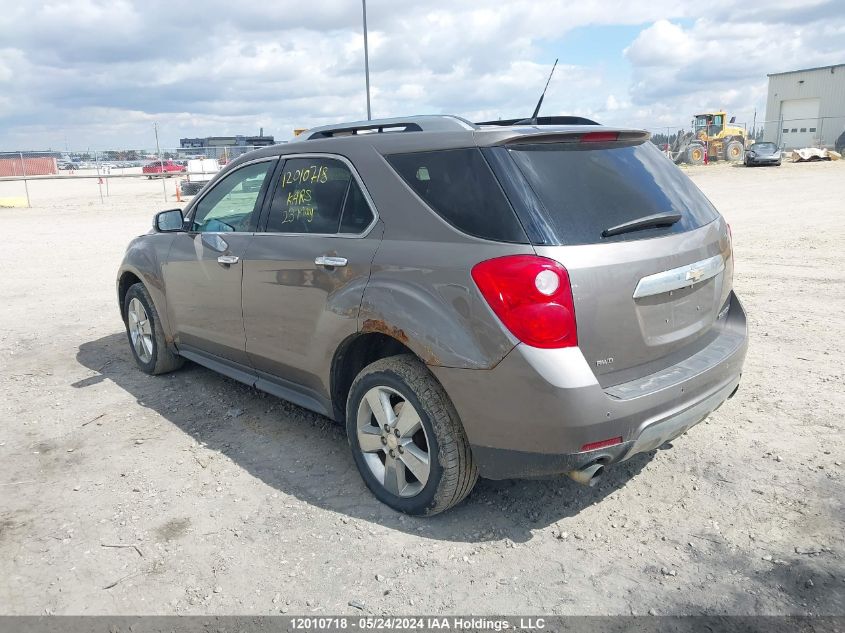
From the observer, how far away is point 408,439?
3271 mm

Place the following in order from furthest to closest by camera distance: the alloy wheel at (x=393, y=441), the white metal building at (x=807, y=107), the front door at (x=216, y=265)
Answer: the white metal building at (x=807, y=107)
the front door at (x=216, y=265)
the alloy wheel at (x=393, y=441)

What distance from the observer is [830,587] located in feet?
8.89

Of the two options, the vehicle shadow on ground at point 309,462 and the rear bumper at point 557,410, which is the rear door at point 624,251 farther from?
the vehicle shadow on ground at point 309,462

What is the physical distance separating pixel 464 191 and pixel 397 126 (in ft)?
2.44

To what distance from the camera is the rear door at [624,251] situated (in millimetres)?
2812

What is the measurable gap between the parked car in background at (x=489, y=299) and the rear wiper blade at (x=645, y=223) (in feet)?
0.03

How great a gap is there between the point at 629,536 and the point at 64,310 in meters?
7.04

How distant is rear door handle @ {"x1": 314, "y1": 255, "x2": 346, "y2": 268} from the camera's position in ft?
11.3

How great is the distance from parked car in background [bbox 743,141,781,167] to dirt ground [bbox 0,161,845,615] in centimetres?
3240

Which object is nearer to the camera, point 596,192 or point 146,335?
point 596,192

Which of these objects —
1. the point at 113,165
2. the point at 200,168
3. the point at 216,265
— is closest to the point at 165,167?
the point at 113,165

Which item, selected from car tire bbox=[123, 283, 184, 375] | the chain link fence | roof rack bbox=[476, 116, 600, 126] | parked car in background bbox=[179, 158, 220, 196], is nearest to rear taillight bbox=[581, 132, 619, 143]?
roof rack bbox=[476, 116, 600, 126]

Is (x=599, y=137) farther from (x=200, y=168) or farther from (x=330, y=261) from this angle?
(x=200, y=168)

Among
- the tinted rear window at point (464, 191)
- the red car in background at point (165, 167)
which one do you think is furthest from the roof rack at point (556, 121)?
the red car in background at point (165, 167)
